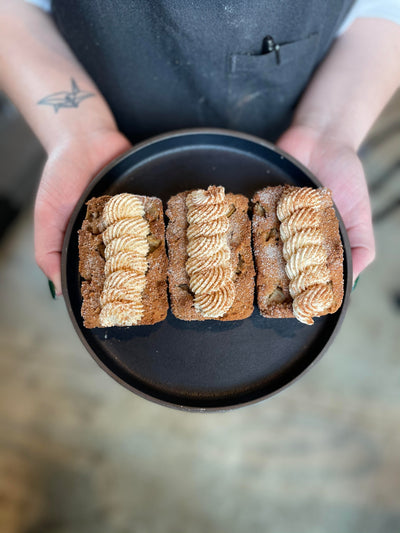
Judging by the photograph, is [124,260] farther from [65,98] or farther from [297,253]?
[65,98]

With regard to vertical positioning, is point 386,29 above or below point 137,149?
above

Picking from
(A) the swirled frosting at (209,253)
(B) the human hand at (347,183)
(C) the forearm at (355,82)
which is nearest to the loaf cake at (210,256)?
(A) the swirled frosting at (209,253)

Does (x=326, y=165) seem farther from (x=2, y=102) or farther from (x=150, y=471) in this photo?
(x=2, y=102)

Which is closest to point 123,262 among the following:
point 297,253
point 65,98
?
point 297,253

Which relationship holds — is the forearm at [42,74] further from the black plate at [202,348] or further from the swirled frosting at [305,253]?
the swirled frosting at [305,253]

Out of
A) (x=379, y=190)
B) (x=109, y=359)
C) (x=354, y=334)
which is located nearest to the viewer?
(x=109, y=359)

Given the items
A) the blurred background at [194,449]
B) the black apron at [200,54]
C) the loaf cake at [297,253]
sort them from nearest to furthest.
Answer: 1. the black apron at [200,54]
2. the loaf cake at [297,253]
3. the blurred background at [194,449]

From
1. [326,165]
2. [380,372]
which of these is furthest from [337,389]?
[326,165]
